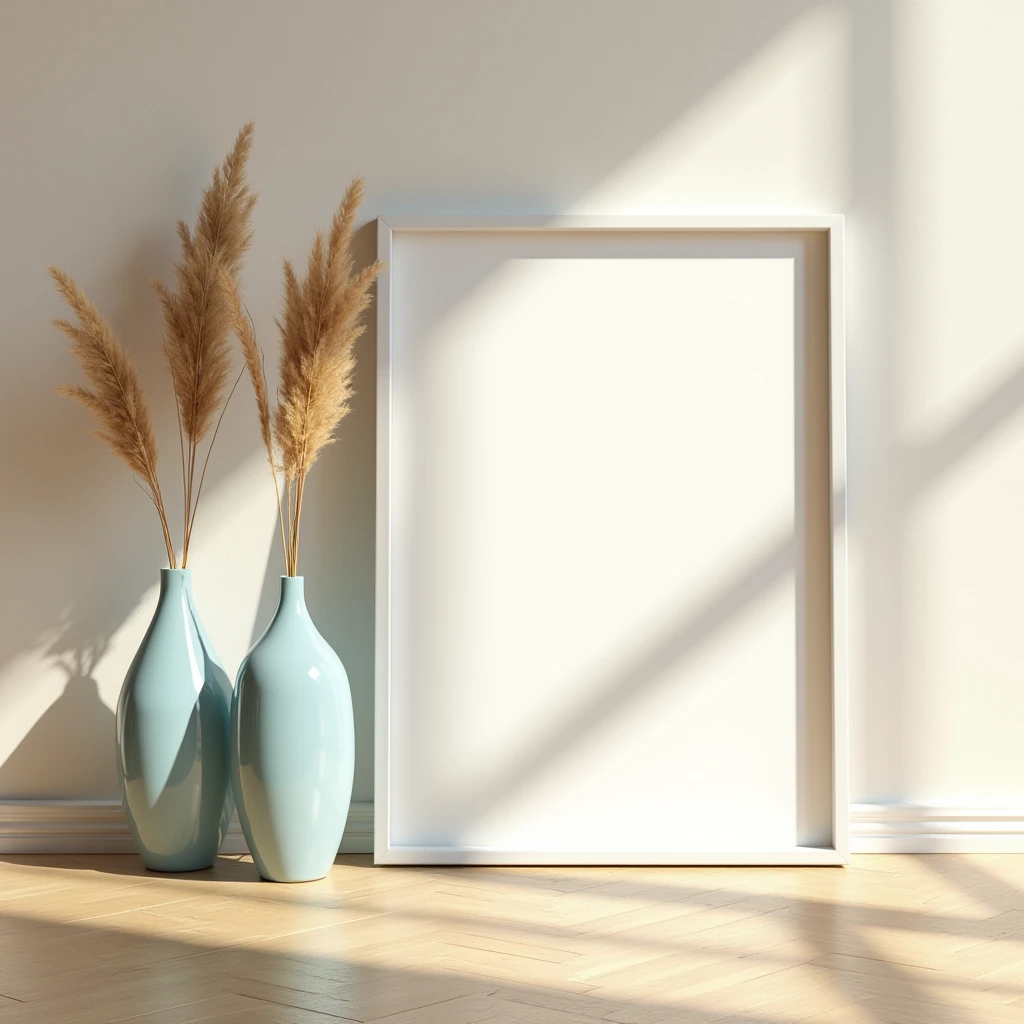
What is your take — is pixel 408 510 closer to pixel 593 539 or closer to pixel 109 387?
pixel 593 539

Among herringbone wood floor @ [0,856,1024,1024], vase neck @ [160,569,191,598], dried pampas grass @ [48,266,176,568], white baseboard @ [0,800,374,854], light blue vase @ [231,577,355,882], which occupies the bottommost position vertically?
herringbone wood floor @ [0,856,1024,1024]

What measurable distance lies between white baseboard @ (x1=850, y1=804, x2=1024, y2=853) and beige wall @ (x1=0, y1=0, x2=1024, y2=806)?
0.06m

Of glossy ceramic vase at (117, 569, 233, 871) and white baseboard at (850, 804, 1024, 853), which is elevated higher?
glossy ceramic vase at (117, 569, 233, 871)

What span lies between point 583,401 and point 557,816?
2.84 ft

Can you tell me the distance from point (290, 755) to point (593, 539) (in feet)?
2.50

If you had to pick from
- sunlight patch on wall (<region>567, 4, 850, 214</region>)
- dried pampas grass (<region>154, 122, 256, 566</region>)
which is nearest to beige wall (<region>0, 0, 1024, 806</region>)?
sunlight patch on wall (<region>567, 4, 850, 214</region>)

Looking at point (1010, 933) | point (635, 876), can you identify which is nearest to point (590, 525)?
point (635, 876)

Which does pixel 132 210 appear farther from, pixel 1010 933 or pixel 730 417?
pixel 1010 933

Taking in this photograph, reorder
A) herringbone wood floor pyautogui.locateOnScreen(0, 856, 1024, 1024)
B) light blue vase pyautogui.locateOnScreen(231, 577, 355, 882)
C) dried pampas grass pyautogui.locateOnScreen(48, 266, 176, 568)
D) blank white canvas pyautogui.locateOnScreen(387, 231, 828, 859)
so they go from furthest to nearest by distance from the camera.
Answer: blank white canvas pyautogui.locateOnScreen(387, 231, 828, 859) → dried pampas grass pyautogui.locateOnScreen(48, 266, 176, 568) → light blue vase pyautogui.locateOnScreen(231, 577, 355, 882) → herringbone wood floor pyautogui.locateOnScreen(0, 856, 1024, 1024)

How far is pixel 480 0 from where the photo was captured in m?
2.72

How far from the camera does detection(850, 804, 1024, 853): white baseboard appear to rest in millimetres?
2646

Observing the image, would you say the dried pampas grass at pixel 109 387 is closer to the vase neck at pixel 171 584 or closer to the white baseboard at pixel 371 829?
the vase neck at pixel 171 584

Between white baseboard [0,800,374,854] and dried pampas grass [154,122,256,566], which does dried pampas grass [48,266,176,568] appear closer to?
dried pampas grass [154,122,256,566]

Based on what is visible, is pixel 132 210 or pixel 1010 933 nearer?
pixel 1010 933
